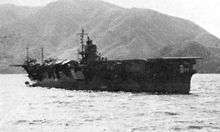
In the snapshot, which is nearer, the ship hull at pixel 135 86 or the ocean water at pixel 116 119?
the ocean water at pixel 116 119

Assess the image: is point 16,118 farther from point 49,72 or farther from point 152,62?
point 49,72

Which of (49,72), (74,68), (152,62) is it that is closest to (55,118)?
(152,62)

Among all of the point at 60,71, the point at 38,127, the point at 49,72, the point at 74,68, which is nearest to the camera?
the point at 38,127

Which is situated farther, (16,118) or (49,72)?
(49,72)

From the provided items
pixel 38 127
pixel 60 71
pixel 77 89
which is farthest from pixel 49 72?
pixel 38 127

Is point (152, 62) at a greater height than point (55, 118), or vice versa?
point (152, 62)

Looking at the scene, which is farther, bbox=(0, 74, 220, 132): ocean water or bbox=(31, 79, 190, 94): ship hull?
bbox=(31, 79, 190, 94): ship hull

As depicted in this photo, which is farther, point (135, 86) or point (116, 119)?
point (135, 86)

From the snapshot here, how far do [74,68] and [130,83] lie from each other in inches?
405

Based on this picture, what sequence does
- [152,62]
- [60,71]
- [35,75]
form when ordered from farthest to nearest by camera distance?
[35,75] → [60,71] → [152,62]

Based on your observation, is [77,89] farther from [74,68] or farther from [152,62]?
[152,62]

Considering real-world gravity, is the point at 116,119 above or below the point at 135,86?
below

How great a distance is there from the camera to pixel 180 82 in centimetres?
5694

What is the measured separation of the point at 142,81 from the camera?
190ft
